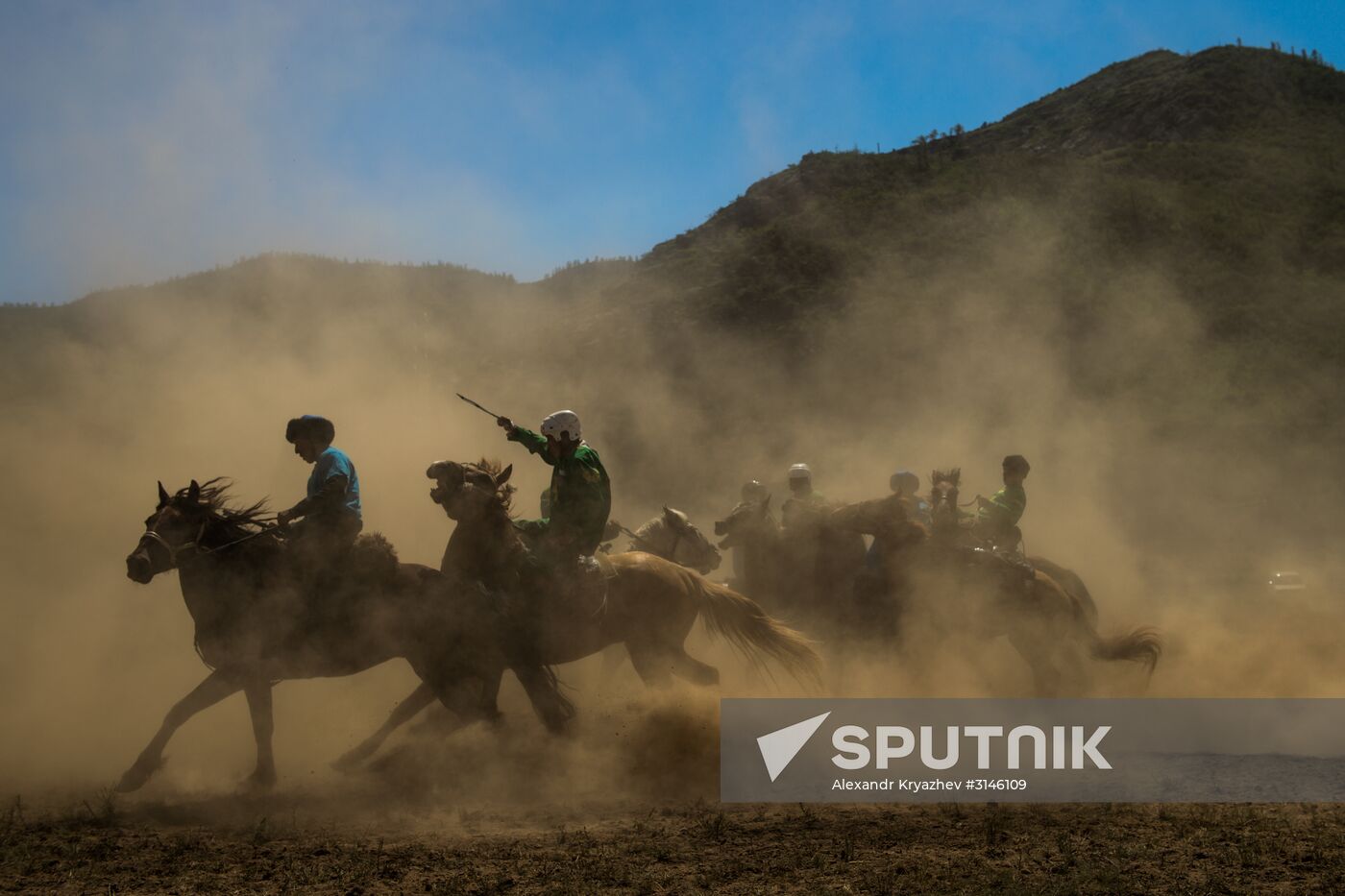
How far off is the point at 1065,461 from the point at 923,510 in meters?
20.9

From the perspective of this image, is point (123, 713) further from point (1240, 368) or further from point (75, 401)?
point (1240, 368)

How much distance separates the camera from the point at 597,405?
37625 millimetres

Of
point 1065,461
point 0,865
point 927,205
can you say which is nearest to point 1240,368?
point 1065,461

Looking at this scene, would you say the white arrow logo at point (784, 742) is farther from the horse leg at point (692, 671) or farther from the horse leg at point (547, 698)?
the horse leg at point (547, 698)

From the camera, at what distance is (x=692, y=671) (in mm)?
9453

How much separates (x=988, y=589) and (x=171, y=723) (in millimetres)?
7034

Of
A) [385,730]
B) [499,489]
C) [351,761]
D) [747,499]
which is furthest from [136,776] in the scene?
[747,499]

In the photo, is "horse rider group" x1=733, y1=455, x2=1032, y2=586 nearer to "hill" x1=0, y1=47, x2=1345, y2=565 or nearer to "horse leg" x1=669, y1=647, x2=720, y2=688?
"horse leg" x1=669, y1=647, x2=720, y2=688

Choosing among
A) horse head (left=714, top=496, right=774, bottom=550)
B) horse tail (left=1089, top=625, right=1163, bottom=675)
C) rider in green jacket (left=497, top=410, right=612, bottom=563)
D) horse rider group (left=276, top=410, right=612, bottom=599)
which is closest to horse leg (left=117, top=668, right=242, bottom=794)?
horse rider group (left=276, top=410, right=612, bottom=599)

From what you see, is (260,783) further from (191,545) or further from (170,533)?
(170,533)

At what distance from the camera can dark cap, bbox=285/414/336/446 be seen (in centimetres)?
A: 875

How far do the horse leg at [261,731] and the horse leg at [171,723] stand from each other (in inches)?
5.1

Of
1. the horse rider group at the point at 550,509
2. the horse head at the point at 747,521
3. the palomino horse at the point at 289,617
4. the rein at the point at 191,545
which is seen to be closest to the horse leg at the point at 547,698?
the palomino horse at the point at 289,617

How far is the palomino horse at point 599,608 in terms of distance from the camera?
8922mm
